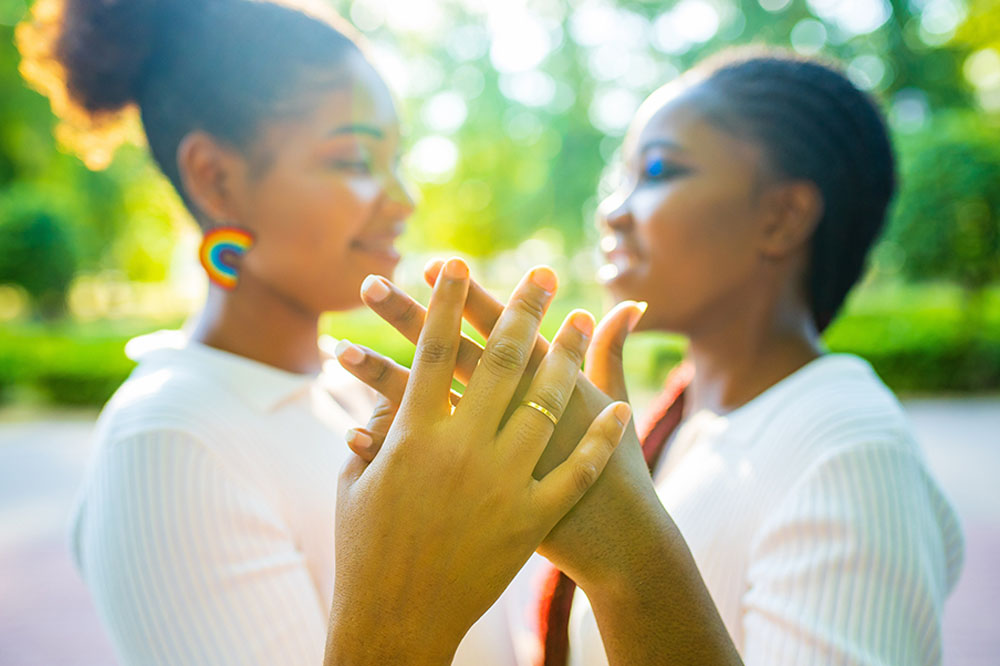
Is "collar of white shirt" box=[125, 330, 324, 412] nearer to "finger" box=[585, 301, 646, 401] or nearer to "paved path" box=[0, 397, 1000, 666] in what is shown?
"finger" box=[585, 301, 646, 401]

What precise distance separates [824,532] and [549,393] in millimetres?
594

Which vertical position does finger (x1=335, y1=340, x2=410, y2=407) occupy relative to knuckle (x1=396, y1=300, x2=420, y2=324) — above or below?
below

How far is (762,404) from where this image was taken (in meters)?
1.65

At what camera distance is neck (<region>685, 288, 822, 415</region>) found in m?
1.82

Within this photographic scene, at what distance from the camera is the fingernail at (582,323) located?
1087 millimetres

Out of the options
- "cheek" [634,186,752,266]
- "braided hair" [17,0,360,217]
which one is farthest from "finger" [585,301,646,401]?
"braided hair" [17,0,360,217]

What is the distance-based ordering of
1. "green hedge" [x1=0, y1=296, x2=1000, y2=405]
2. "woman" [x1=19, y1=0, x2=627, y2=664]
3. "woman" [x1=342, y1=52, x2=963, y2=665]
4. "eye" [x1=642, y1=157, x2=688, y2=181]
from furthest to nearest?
1. "green hedge" [x1=0, y1=296, x2=1000, y2=405]
2. "eye" [x1=642, y1=157, x2=688, y2=181]
3. "woman" [x1=19, y1=0, x2=627, y2=664]
4. "woman" [x1=342, y1=52, x2=963, y2=665]

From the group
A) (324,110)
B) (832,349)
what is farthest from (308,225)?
(832,349)

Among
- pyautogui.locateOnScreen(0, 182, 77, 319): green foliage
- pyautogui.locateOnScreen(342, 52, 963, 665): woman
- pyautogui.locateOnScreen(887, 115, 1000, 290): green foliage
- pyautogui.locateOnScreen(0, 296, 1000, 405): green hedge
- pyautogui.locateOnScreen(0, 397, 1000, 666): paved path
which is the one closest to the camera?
pyautogui.locateOnScreen(342, 52, 963, 665): woman

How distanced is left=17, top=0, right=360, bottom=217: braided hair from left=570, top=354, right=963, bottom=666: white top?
130 centimetres

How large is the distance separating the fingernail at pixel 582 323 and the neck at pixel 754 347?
0.89 metres

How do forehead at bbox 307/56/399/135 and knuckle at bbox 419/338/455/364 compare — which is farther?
forehead at bbox 307/56/399/135

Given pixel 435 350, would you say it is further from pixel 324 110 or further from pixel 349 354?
pixel 324 110

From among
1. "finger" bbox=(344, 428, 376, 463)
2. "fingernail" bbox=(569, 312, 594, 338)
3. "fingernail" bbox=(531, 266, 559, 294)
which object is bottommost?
"finger" bbox=(344, 428, 376, 463)
